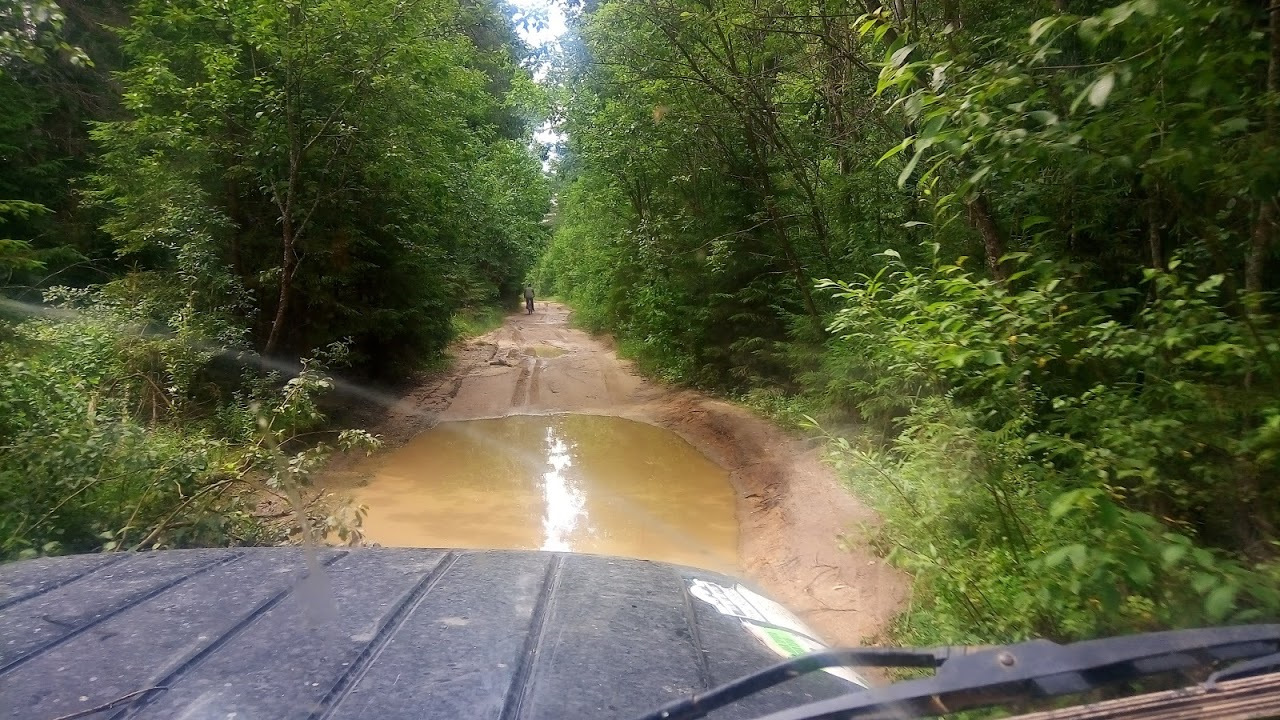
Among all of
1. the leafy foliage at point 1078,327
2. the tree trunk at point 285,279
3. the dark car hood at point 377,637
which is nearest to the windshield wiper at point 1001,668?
the dark car hood at point 377,637

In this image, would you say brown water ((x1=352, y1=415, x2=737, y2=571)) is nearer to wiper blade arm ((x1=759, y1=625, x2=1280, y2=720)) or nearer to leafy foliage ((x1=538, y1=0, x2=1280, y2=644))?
leafy foliage ((x1=538, y1=0, x2=1280, y2=644))

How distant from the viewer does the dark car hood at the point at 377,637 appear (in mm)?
1510

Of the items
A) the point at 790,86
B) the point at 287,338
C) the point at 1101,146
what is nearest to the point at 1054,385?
the point at 1101,146

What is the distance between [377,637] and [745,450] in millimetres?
9642

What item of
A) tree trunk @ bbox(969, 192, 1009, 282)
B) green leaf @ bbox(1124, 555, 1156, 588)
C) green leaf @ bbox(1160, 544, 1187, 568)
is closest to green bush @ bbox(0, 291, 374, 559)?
green leaf @ bbox(1124, 555, 1156, 588)

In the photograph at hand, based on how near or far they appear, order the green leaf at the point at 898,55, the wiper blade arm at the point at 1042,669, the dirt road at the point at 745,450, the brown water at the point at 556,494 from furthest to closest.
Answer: the brown water at the point at 556,494, the dirt road at the point at 745,450, the green leaf at the point at 898,55, the wiper blade arm at the point at 1042,669

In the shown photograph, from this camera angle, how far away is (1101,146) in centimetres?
331

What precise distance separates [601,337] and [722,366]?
1286 cm

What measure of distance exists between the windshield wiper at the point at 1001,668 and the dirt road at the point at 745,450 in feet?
12.5

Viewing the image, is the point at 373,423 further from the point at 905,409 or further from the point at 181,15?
the point at 905,409

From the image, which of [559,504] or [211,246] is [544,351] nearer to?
[211,246]

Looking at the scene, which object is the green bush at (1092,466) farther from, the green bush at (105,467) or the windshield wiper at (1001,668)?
the green bush at (105,467)

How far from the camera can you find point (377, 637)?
184 cm

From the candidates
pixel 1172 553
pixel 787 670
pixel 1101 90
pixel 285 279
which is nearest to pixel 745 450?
pixel 285 279
